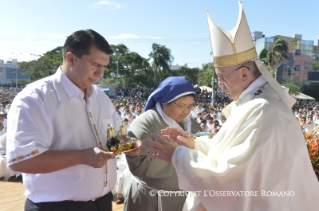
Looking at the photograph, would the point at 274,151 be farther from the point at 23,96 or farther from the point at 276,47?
the point at 276,47

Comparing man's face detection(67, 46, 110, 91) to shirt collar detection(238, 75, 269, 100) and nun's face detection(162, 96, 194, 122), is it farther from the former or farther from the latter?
shirt collar detection(238, 75, 269, 100)

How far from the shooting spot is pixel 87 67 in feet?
6.10

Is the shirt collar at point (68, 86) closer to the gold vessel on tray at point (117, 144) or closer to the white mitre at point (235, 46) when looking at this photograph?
the gold vessel on tray at point (117, 144)

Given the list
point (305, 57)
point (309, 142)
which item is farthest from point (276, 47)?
point (309, 142)

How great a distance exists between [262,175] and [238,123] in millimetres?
325

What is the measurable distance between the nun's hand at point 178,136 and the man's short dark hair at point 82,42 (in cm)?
75

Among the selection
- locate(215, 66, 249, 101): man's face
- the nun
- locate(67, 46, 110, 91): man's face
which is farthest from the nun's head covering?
locate(67, 46, 110, 91): man's face

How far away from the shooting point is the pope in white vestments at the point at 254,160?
1.65 m

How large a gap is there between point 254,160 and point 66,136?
112cm

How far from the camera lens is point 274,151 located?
167 centimetres

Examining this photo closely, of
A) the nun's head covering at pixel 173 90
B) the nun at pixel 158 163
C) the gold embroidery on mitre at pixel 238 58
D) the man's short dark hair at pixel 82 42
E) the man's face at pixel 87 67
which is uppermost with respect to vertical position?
the man's short dark hair at pixel 82 42

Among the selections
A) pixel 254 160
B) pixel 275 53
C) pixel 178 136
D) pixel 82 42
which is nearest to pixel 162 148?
pixel 178 136

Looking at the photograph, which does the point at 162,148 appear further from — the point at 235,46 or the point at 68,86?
the point at 235,46

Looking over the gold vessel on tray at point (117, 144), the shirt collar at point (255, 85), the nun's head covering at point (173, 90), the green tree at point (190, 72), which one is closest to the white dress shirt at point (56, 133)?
the gold vessel on tray at point (117, 144)
